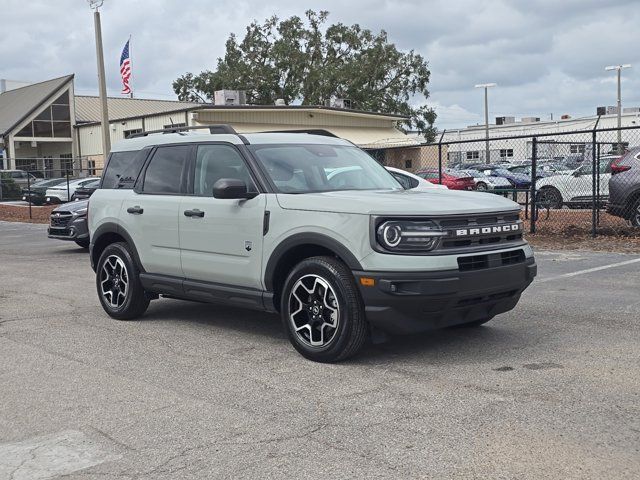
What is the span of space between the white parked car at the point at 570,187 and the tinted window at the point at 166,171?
45.4ft

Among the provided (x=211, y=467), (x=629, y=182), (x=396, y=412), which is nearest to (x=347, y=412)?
(x=396, y=412)

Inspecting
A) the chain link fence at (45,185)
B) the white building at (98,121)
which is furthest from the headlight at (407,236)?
the white building at (98,121)

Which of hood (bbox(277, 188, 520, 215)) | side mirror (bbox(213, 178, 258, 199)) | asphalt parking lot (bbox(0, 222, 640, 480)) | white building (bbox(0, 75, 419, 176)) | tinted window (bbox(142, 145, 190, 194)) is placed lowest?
asphalt parking lot (bbox(0, 222, 640, 480))

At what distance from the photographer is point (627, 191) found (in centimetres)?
1413

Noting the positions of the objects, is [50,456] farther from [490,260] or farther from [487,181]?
[487,181]

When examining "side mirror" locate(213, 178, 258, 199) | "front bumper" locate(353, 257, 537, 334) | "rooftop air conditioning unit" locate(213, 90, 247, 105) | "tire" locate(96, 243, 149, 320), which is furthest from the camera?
"rooftop air conditioning unit" locate(213, 90, 247, 105)

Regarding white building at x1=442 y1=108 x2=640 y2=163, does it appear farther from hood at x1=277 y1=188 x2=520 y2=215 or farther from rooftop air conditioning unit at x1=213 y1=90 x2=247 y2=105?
hood at x1=277 y1=188 x2=520 y2=215

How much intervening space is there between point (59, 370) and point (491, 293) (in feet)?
11.1

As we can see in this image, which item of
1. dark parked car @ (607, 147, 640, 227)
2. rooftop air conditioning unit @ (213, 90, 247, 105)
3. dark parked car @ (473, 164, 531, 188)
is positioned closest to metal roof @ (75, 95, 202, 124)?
rooftop air conditioning unit @ (213, 90, 247, 105)

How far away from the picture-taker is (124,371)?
5.75 m

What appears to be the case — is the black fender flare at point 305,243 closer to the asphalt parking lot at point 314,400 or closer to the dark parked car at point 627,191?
the asphalt parking lot at point 314,400

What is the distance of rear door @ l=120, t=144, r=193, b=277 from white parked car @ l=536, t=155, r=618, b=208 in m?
13.9

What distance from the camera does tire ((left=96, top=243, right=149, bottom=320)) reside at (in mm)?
7547

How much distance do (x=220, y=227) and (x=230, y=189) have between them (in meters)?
0.53
